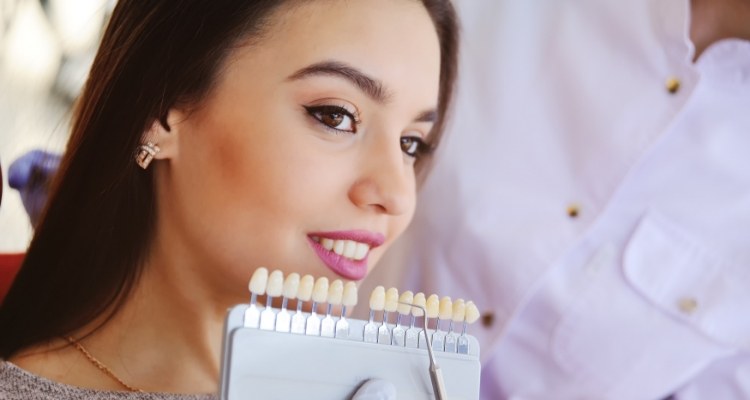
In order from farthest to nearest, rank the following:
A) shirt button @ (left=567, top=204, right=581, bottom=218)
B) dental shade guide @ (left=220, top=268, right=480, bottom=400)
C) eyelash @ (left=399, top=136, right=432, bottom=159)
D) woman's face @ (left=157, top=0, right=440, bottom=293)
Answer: shirt button @ (left=567, top=204, right=581, bottom=218) → eyelash @ (left=399, top=136, right=432, bottom=159) → woman's face @ (left=157, top=0, right=440, bottom=293) → dental shade guide @ (left=220, top=268, right=480, bottom=400)

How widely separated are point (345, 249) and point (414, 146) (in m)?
0.23

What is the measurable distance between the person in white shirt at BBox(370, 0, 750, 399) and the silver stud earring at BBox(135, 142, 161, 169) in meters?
0.54

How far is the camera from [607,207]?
130 centimetres

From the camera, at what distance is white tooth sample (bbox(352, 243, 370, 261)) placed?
99 centimetres

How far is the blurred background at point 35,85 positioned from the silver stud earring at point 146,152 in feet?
0.65

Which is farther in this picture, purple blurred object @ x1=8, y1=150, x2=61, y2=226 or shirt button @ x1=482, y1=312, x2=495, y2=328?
shirt button @ x1=482, y1=312, x2=495, y2=328

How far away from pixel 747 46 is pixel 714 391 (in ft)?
1.64

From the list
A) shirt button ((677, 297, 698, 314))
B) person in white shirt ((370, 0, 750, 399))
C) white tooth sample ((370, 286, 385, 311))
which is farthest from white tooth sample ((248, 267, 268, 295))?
shirt button ((677, 297, 698, 314))

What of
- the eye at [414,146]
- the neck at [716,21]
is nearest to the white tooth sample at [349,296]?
the eye at [414,146]

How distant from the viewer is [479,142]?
1401 millimetres

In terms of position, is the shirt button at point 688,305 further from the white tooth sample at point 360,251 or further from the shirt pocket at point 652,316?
the white tooth sample at point 360,251

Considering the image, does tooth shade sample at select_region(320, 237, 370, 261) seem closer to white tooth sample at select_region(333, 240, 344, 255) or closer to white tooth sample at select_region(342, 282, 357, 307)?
white tooth sample at select_region(333, 240, 344, 255)

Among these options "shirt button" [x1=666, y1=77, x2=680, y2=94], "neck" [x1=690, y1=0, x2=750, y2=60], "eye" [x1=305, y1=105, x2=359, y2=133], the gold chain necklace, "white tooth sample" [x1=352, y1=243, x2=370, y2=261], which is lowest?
the gold chain necklace

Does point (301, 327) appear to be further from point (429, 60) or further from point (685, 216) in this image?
point (685, 216)
